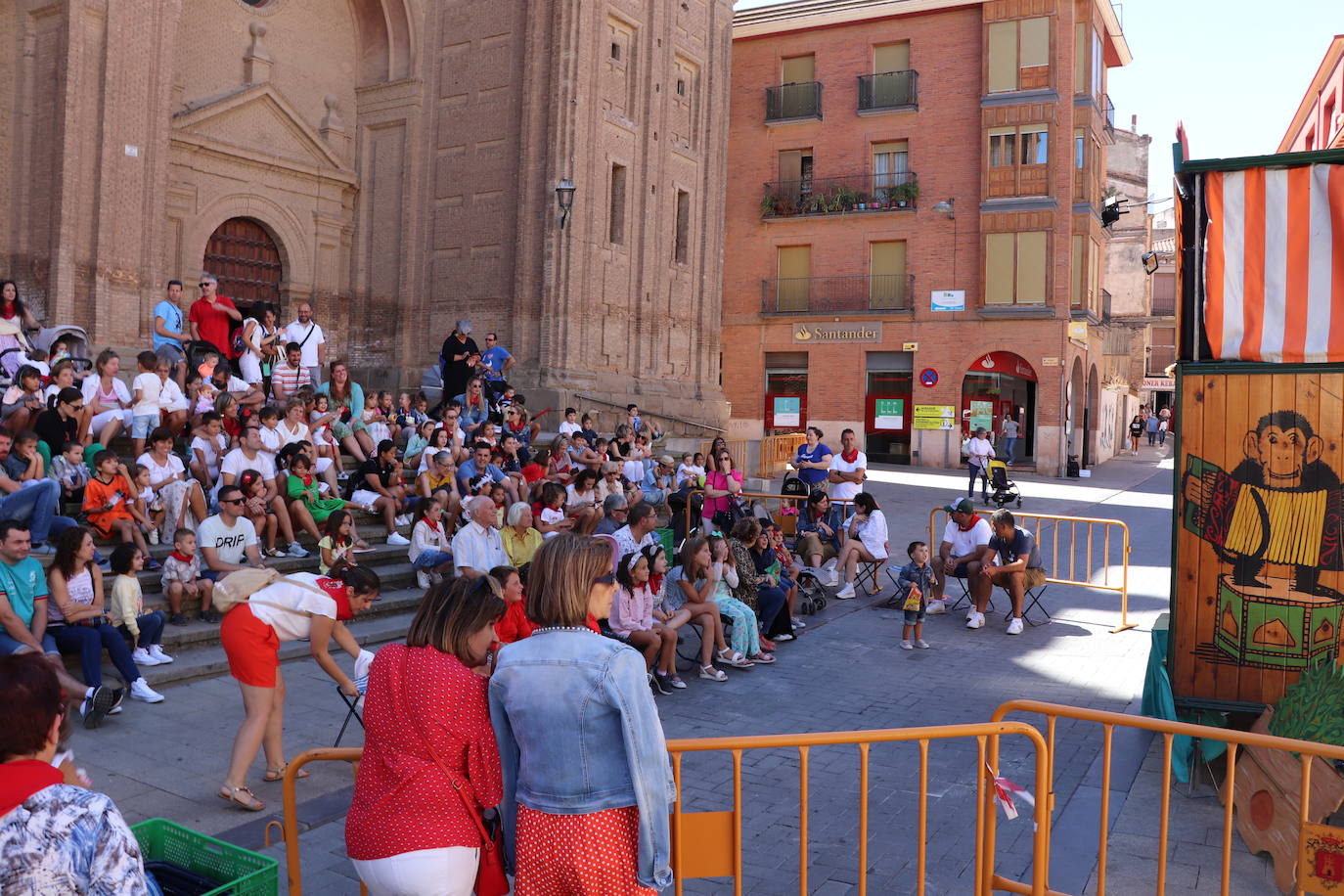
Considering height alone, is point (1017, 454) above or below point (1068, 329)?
below

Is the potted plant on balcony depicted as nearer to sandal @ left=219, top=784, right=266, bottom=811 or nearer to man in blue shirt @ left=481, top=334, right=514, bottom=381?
man in blue shirt @ left=481, top=334, right=514, bottom=381

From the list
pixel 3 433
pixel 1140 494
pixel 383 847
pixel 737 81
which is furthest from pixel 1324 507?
pixel 737 81

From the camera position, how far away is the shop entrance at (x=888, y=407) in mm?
32281

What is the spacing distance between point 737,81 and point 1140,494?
18695 millimetres

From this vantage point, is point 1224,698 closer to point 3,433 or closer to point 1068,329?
point 3,433

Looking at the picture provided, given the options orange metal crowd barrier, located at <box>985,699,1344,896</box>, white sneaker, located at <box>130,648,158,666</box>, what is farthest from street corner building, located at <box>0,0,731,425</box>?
orange metal crowd barrier, located at <box>985,699,1344,896</box>

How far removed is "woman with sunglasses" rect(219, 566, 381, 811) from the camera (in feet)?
19.0

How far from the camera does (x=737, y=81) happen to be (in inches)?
1369

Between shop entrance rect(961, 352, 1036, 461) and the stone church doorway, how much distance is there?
784 inches

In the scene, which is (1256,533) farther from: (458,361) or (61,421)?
(458,361)

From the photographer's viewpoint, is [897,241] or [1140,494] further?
[897,241]

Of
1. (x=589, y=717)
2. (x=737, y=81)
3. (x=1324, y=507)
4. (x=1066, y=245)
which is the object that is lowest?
(x=589, y=717)

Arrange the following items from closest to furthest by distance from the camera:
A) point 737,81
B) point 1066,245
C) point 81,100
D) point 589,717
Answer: point 589,717, point 81,100, point 1066,245, point 737,81

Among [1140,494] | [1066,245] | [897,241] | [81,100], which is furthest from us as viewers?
[897,241]
